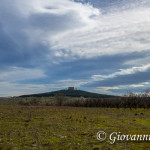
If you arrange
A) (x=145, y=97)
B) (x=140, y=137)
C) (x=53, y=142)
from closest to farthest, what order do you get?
(x=53, y=142) < (x=140, y=137) < (x=145, y=97)

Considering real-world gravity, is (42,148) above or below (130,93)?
below

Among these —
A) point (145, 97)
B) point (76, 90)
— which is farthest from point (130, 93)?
point (76, 90)

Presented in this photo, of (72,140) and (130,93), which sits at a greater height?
(130,93)

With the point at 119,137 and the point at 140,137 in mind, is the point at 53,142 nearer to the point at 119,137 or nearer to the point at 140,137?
the point at 119,137

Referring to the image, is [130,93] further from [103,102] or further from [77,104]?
[77,104]

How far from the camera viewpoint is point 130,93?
47.4 metres

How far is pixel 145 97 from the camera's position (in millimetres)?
44188

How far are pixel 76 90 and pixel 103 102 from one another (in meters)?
124

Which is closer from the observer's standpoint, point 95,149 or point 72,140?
point 95,149

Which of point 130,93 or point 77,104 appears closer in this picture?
point 130,93

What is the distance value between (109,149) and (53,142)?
274 cm

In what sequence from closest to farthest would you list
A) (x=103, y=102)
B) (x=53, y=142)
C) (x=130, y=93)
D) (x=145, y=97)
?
(x=53, y=142)
(x=145, y=97)
(x=130, y=93)
(x=103, y=102)

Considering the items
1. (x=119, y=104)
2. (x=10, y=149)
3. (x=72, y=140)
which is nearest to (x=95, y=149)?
(x=72, y=140)

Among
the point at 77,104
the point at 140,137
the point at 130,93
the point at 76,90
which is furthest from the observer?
the point at 76,90
